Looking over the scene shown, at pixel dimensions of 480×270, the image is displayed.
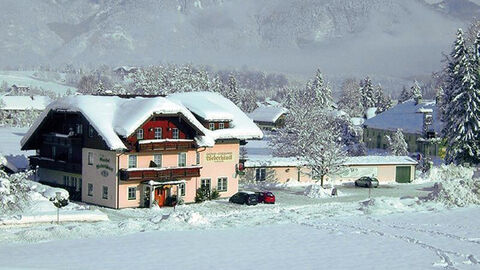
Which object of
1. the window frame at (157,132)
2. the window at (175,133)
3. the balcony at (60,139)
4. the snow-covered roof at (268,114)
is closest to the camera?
the window frame at (157,132)

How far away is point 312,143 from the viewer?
8175cm

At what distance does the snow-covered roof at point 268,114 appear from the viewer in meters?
174

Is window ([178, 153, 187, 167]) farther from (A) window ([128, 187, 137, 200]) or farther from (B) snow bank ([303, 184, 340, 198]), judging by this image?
(B) snow bank ([303, 184, 340, 198])

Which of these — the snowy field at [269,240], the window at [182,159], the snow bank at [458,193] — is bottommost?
the snowy field at [269,240]

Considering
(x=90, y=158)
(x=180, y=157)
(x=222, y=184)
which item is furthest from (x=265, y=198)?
(x=90, y=158)

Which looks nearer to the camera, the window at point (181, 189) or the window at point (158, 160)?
the window at point (158, 160)

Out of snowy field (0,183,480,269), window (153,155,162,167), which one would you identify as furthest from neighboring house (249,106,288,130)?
snowy field (0,183,480,269)

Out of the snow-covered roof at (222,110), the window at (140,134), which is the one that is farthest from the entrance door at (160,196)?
the snow-covered roof at (222,110)

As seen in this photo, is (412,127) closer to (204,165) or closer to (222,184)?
(222,184)

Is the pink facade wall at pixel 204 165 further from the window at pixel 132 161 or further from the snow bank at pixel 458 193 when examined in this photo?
the snow bank at pixel 458 193

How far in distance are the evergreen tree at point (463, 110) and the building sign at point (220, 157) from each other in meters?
24.2

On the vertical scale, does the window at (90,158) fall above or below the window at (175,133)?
below

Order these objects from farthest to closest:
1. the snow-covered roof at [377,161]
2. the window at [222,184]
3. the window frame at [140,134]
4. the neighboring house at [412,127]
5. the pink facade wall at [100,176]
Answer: the neighboring house at [412,127] → the snow-covered roof at [377,161] → the window at [222,184] → the window frame at [140,134] → the pink facade wall at [100,176]

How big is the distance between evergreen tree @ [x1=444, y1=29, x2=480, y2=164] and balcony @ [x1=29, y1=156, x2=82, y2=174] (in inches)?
1481
